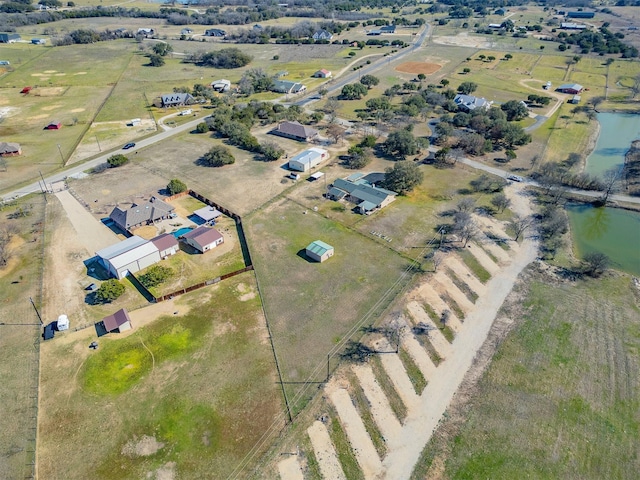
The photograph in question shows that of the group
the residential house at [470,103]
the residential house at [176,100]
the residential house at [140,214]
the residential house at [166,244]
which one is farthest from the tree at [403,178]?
the residential house at [176,100]

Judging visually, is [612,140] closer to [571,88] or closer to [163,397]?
[571,88]

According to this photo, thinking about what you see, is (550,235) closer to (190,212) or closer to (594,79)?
(190,212)

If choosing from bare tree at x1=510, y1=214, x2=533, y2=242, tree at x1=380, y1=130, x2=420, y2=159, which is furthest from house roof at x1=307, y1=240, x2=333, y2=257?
tree at x1=380, y1=130, x2=420, y2=159

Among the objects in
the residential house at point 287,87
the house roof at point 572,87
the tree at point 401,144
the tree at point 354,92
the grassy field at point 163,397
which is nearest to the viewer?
the grassy field at point 163,397

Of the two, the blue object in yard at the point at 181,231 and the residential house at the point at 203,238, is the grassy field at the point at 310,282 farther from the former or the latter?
the blue object in yard at the point at 181,231

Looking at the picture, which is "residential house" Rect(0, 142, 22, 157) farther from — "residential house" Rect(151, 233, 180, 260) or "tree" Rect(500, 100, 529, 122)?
"tree" Rect(500, 100, 529, 122)

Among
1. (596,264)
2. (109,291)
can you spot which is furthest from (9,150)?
(596,264)
